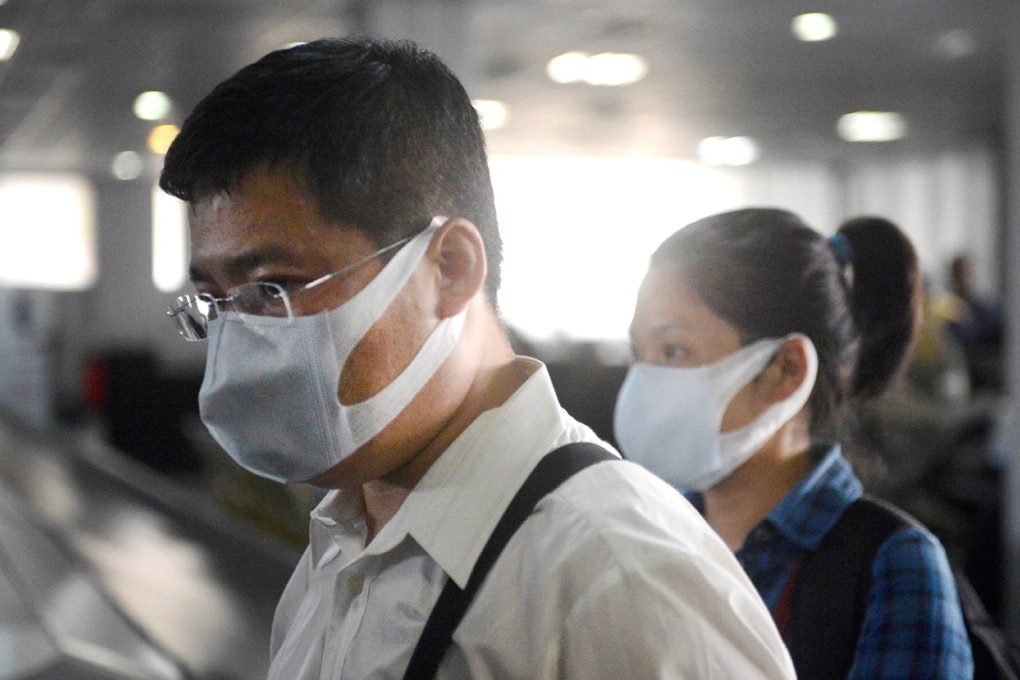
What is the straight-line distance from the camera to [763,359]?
1.82 meters

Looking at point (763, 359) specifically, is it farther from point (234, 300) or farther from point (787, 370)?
point (234, 300)

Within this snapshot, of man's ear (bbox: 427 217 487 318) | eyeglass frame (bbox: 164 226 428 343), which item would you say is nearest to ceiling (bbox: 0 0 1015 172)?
eyeglass frame (bbox: 164 226 428 343)

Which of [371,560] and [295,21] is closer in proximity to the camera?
[371,560]

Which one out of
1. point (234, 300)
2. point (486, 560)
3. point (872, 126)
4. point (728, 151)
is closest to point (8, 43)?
point (234, 300)

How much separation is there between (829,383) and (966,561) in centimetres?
513

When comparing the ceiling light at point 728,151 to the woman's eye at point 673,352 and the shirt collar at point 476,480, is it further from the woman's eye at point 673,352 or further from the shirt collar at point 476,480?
the shirt collar at point 476,480

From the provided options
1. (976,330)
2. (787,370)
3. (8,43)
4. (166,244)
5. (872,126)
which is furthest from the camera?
(166,244)

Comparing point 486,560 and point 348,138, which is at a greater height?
point 348,138

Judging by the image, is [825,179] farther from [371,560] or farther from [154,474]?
[371,560]

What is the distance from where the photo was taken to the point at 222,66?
9430 millimetres

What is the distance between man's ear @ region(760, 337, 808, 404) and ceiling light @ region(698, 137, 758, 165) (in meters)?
13.2

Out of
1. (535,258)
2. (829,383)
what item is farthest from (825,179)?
(829,383)

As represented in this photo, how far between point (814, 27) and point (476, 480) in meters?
7.95

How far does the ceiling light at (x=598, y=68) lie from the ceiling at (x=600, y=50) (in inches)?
5.9
